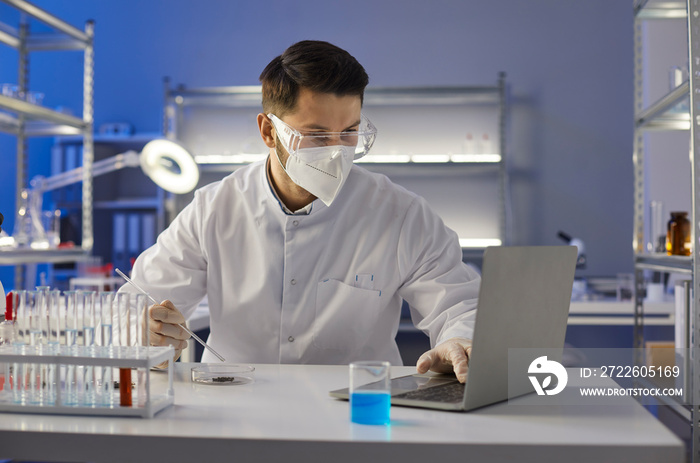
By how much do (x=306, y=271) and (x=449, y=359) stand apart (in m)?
0.51

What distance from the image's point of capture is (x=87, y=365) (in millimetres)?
855

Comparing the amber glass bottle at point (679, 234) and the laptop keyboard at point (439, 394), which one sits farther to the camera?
the amber glass bottle at point (679, 234)

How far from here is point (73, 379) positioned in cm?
88

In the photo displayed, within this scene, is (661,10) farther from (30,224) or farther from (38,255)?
(30,224)

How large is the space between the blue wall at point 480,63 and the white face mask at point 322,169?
2.84 meters

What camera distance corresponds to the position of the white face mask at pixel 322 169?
142 centimetres

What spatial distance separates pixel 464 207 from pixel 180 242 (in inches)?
111

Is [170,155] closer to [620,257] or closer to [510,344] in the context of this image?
[510,344]

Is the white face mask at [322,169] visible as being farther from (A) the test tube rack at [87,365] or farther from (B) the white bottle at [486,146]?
(B) the white bottle at [486,146]

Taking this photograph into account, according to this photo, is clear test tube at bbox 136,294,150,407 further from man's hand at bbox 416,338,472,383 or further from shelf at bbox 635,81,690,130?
shelf at bbox 635,81,690,130

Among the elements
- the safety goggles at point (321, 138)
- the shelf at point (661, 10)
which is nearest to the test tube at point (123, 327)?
the safety goggles at point (321, 138)

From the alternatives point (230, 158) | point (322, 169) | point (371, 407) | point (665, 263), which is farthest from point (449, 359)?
point (230, 158)

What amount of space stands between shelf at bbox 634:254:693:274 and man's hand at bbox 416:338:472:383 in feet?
2.72

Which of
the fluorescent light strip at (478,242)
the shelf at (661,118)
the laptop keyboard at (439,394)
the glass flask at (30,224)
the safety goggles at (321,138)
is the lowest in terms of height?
the laptop keyboard at (439,394)
